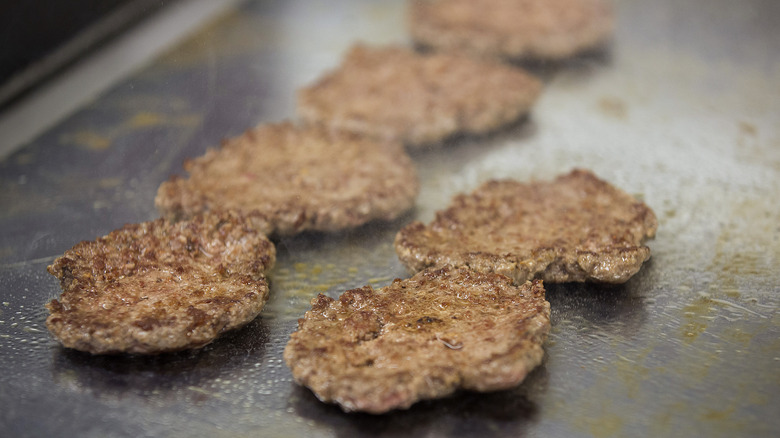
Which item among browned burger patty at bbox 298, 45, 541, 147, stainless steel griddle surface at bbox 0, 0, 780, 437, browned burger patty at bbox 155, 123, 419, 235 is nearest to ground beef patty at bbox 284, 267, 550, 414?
stainless steel griddle surface at bbox 0, 0, 780, 437

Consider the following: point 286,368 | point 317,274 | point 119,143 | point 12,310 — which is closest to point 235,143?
point 119,143

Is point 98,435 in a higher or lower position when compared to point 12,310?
lower

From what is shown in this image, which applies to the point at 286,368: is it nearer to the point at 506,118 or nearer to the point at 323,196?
the point at 323,196

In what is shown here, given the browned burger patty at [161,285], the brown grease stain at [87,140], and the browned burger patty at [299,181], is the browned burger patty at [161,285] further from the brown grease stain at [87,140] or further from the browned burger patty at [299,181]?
the brown grease stain at [87,140]

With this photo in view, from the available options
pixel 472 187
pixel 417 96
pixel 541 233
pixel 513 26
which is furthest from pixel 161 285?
pixel 513 26

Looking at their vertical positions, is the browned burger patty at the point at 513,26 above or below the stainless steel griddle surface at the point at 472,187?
above

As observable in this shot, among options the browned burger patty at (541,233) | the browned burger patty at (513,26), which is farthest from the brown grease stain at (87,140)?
the browned burger patty at (513,26)
